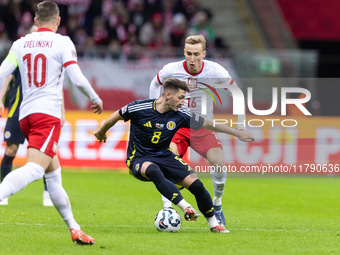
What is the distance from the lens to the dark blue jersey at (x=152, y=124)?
7664mm

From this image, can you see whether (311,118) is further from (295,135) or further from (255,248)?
(255,248)

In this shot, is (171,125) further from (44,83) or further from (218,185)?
(44,83)

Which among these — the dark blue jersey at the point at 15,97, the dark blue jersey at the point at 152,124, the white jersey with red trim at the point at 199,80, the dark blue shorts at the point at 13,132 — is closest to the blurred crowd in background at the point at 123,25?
the dark blue jersey at the point at 15,97

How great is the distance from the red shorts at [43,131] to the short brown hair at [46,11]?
0.90m

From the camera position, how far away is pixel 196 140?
8.73 meters

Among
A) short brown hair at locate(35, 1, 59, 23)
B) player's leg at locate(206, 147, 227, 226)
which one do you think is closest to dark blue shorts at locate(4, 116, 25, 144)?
player's leg at locate(206, 147, 227, 226)

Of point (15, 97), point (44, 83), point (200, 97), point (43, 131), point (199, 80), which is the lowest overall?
point (15, 97)

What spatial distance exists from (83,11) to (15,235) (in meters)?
14.5

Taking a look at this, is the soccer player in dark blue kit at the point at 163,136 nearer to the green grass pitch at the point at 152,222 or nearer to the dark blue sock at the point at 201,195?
the dark blue sock at the point at 201,195

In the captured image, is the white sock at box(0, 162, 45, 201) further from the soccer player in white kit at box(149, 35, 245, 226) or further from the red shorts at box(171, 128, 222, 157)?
the red shorts at box(171, 128, 222, 157)

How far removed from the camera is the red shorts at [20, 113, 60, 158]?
20.4 feet

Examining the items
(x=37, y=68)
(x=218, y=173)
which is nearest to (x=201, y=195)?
(x=218, y=173)

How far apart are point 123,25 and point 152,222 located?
12.8 m

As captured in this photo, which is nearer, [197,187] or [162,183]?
[162,183]
